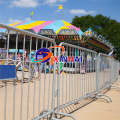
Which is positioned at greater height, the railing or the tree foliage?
the tree foliage

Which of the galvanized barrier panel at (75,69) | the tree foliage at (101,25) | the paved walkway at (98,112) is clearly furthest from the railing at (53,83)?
the tree foliage at (101,25)

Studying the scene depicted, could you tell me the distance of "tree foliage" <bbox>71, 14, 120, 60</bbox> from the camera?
3731 centimetres

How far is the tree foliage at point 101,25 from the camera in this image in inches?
1469

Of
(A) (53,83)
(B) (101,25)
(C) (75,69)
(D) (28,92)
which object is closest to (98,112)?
(C) (75,69)

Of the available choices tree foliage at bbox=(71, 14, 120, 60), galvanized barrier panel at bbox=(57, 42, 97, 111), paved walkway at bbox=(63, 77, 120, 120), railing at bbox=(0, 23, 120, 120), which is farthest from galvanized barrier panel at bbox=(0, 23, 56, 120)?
tree foliage at bbox=(71, 14, 120, 60)

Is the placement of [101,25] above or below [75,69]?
above

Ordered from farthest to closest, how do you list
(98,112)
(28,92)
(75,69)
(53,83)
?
1. (75,69)
2. (98,112)
3. (53,83)
4. (28,92)

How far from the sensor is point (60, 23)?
19.7 metres

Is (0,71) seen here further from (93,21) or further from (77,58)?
(93,21)

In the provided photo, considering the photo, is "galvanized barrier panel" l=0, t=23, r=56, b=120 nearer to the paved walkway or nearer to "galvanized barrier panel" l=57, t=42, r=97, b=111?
"galvanized barrier panel" l=57, t=42, r=97, b=111

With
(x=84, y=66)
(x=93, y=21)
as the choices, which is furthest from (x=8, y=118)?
(x=93, y=21)

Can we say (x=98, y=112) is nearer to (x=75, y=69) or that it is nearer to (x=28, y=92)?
(x=75, y=69)

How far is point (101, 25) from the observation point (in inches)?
1594

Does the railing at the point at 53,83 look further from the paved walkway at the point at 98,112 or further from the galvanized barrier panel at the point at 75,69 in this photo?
the paved walkway at the point at 98,112
